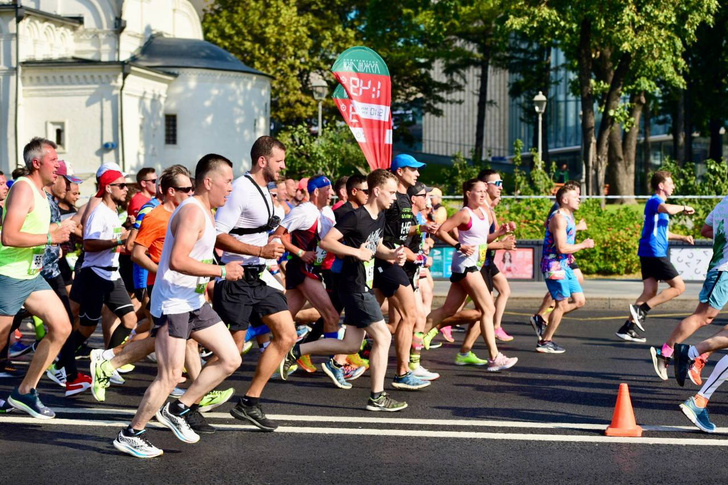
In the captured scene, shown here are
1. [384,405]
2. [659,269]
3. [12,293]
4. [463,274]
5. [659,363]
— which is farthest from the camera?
[659,269]

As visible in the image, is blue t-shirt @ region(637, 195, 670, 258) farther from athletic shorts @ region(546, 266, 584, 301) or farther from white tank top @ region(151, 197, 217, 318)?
white tank top @ region(151, 197, 217, 318)

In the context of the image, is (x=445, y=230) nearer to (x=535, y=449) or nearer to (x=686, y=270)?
(x=535, y=449)

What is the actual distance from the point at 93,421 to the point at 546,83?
4829cm

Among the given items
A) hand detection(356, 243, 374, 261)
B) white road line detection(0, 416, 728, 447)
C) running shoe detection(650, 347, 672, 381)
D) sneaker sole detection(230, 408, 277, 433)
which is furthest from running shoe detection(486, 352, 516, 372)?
sneaker sole detection(230, 408, 277, 433)

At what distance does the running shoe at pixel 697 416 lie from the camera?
730cm

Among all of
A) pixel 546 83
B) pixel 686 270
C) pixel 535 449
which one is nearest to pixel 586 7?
pixel 686 270

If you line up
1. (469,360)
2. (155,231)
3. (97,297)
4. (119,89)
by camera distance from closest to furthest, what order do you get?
(155,231) → (97,297) → (469,360) → (119,89)

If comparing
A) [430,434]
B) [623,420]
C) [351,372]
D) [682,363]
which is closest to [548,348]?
[351,372]

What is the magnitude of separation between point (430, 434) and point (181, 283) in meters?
2.01

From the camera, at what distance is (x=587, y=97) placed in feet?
116

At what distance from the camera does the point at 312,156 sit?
3753cm

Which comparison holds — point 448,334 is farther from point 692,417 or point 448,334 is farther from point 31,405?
point 31,405

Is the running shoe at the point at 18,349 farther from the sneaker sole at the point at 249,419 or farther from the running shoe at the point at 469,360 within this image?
the running shoe at the point at 469,360

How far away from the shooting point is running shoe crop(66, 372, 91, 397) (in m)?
8.68
